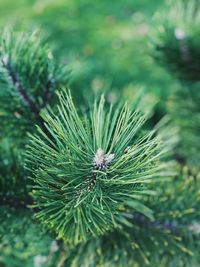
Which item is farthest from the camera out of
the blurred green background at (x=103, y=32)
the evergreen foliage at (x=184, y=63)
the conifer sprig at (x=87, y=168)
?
the blurred green background at (x=103, y=32)

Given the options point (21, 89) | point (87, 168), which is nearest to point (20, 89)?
point (21, 89)

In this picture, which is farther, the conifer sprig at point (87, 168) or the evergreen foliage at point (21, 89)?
the evergreen foliage at point (21, 89)

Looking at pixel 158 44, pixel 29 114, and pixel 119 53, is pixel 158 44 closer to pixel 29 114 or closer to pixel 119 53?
pixel 29 114

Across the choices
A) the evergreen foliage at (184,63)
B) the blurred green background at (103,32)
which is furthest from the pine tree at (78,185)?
the blurred green background at (103,32)

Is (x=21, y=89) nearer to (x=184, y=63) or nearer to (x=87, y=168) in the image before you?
(x=87, y=168)

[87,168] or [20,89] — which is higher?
[20,89]

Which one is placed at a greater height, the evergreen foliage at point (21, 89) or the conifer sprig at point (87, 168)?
the evergreen foliage at point (21, 89)

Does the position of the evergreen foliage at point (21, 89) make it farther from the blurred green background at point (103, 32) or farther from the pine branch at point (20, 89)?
the blurred green background at point (103, 32)

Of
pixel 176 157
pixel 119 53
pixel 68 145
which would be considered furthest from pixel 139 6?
pixel 68 145

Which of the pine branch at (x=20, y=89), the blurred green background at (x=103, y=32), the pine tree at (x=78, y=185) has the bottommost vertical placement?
the pine tree at (x=78, y=185)
